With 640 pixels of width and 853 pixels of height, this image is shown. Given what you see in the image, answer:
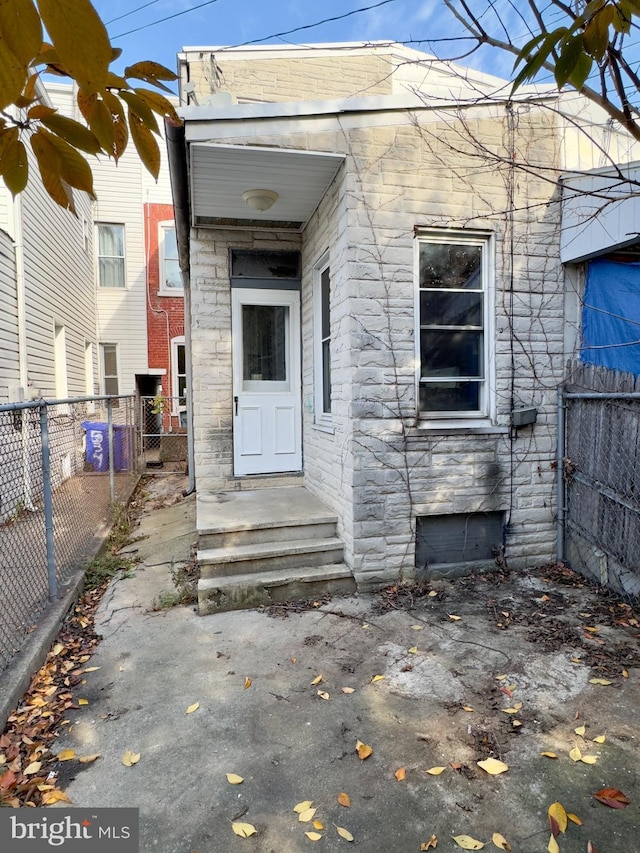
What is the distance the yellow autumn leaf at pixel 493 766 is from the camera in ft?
6.60

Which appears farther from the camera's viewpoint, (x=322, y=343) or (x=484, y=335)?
(x=322, y=343)

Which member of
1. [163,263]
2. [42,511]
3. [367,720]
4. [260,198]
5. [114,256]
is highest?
[114,256]

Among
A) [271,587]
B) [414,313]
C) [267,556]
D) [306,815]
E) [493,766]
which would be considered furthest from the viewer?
[414,313]

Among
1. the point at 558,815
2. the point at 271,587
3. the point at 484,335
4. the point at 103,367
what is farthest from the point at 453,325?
the point at 103,367

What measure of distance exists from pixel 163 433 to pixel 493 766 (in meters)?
9.85

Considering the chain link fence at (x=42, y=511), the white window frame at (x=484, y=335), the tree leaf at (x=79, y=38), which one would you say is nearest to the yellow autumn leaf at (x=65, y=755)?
the chain link fence at (x=42, y=511)

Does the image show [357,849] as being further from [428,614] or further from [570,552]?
[570,552]

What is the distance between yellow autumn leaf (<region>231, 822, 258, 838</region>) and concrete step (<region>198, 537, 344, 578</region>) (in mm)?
2071

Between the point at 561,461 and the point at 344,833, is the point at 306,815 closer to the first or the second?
the point at 344,833

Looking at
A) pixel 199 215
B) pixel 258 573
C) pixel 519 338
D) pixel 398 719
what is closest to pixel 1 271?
pixel 199 215

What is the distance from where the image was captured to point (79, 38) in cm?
76

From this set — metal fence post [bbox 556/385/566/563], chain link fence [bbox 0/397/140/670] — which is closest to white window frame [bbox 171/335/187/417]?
chain link fence [bbox 0/397/140/670]

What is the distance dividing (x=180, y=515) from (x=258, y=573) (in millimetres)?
2654

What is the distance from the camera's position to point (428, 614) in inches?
138
